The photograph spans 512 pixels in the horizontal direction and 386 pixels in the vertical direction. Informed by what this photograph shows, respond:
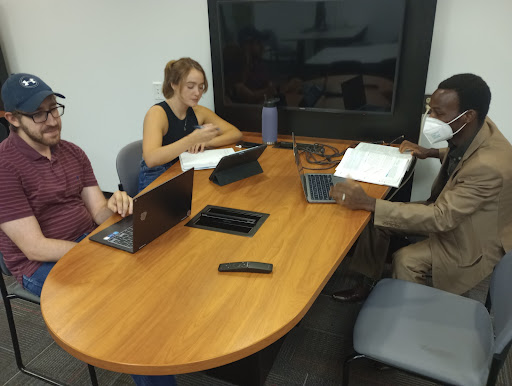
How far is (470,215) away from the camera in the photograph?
161 centimetres

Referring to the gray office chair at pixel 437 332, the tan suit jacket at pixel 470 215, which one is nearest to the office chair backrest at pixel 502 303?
the gray office chair at pixel 437 332

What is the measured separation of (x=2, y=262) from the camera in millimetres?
1522

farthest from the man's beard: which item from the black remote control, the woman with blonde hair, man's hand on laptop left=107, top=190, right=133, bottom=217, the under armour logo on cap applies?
the black remote control

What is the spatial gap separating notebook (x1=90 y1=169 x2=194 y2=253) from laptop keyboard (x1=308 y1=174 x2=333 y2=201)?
0.54 meters

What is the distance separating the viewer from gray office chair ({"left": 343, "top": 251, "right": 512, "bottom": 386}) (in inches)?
45.5

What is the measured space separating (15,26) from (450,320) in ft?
11.7

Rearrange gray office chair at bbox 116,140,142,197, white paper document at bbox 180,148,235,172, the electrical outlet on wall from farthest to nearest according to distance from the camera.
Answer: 1. the electrical outlet on wall
2. gray office chair at bbox 116,140,142,197
3. white paper document at bbox 180,148,235,172

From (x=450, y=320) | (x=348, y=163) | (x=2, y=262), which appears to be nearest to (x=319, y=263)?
(x=450, y=320)

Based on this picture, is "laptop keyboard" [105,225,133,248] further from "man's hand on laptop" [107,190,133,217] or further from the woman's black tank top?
the woman's black tank top

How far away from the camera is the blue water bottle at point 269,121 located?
7.61 ft

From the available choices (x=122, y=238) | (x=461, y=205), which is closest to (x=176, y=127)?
(x=122, y=238)

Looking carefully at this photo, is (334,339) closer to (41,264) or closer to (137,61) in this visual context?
(41,264)

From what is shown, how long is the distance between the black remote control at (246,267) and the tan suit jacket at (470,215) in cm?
61

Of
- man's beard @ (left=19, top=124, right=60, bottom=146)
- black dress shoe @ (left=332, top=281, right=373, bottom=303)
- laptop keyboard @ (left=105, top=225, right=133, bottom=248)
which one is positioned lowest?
black dress shoe @ (left=332, top=281, right=373, bottom=303)
